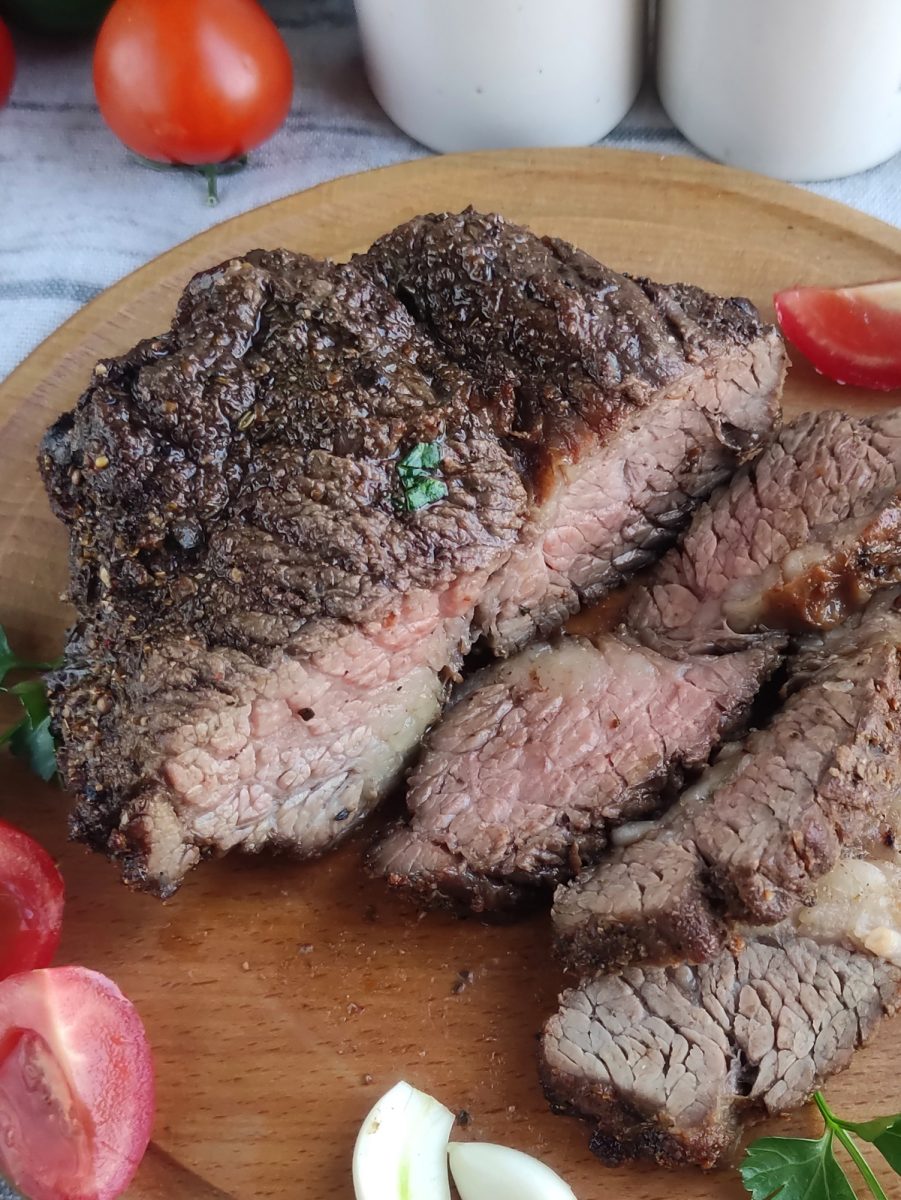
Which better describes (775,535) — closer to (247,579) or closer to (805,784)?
(805,784)

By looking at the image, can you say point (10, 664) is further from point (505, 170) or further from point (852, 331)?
point (852, 331)

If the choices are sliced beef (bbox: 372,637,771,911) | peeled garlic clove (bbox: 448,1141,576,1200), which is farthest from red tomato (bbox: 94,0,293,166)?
peeled garlic clove (bbox: 448,1141,576,1200)

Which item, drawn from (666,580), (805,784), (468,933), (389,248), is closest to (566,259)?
(389,248)

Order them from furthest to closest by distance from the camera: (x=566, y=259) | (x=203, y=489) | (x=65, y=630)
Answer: (x=65, y=630)
(x=566, y=259)
(x=203, y=489)

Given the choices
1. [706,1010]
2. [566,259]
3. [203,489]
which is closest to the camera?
[706,1010]

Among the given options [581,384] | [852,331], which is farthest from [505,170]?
[581,384]

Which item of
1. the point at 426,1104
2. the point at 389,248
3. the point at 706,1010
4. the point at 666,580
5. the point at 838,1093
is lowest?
the point at 426,1104
